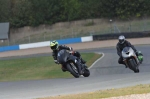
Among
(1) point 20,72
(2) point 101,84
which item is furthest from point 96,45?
(2) point 101,84

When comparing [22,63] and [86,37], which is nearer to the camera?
[22,63]

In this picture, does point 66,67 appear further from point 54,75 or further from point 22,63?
point 22,63

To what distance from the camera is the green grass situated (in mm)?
25578

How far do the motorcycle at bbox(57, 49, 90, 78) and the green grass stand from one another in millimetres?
6677

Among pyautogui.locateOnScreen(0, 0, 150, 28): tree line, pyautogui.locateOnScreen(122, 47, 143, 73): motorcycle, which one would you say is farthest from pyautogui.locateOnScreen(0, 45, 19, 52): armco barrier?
pyautogui.locateOnScreen(122, 47, 143, 73): motorcycle

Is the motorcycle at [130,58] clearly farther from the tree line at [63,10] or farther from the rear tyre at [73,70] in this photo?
the tree line at [63,10]

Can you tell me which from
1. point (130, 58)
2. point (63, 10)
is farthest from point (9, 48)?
point (130, 58)

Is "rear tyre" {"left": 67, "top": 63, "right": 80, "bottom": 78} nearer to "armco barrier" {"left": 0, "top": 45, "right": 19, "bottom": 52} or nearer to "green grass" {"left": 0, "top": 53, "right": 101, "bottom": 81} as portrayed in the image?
"green grass" {"left": 0, "top": 53, "right": 101, "bottom": 81}

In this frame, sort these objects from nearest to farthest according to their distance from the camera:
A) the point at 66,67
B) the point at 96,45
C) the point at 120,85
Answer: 1. the point at 120,85
2. the point at 66,67
3. the point at 96,45

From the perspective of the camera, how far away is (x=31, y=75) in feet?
86.8

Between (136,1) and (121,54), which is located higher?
(136,1)

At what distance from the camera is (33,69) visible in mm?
28906

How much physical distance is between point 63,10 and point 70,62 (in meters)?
60.6

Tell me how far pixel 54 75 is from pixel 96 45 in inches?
739
